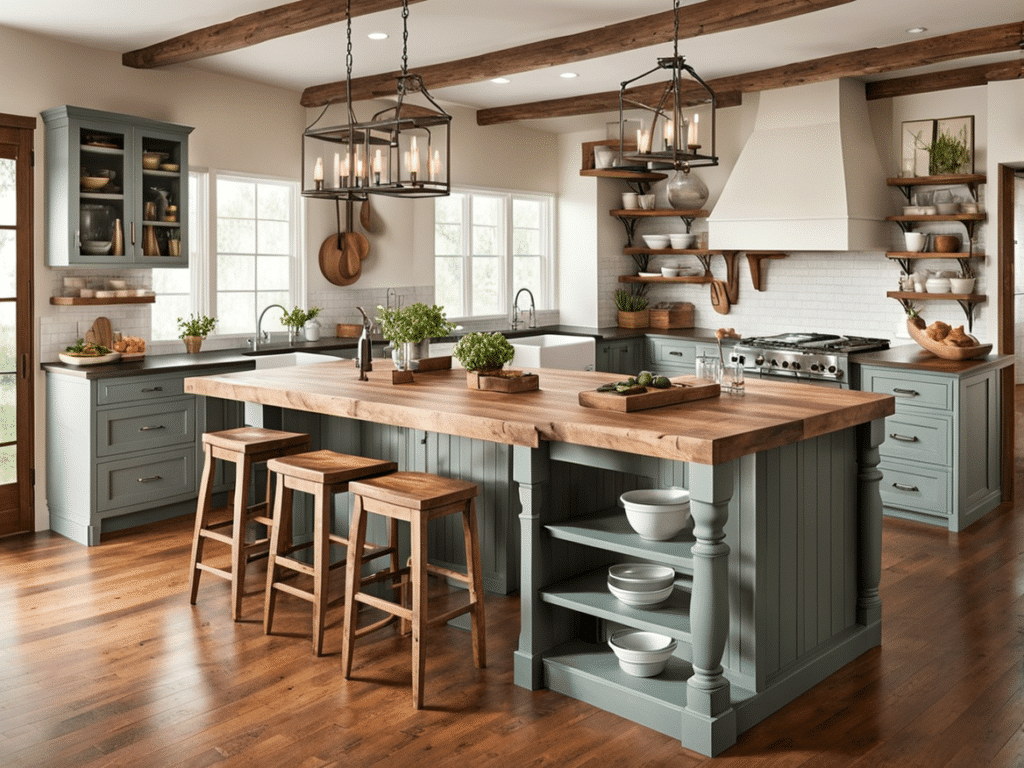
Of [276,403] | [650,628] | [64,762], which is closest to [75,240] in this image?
[276,403]

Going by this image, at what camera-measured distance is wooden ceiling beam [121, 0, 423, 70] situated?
16.3 feet

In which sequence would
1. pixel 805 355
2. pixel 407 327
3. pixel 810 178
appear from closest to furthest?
1. pixel 407 327
2. pixel 805 355
3. pixel 810 178

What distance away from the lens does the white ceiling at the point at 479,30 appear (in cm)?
529

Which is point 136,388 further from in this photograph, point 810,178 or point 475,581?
point 810,178

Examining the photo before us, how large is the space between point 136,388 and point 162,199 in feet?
4.20

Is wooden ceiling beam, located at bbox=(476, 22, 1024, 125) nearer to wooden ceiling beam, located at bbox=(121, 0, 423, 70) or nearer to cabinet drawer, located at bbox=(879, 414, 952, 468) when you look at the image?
wooden ceiling beam, located at bbox=(121, 0, 423, 70)

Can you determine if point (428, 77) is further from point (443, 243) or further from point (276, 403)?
point (276, 403)

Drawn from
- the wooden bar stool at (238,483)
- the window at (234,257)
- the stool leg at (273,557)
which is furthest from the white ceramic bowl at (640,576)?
the window at (234,257)

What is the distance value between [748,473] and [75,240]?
428cm

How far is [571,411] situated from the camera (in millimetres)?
3678

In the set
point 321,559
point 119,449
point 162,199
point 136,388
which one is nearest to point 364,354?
point 321,559

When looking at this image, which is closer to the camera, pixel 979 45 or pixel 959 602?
pixel 959 602

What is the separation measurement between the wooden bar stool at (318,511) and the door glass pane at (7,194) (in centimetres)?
271

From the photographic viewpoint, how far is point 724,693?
3205 mm
